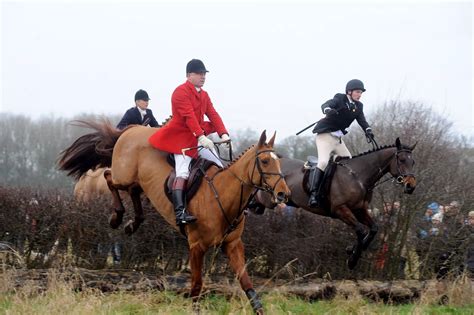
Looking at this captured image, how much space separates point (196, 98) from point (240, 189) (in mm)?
1429

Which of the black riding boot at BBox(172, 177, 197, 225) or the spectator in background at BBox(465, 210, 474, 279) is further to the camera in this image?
the spectator in background at BBox(465, 210, 474, 279)

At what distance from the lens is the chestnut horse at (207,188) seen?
6137mm

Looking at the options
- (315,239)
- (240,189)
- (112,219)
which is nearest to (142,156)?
(112,219)

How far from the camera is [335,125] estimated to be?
9695 millimetres

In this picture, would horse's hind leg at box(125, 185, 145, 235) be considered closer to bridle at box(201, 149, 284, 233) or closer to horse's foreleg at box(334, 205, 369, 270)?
bridle at box(201, 149, 284, 233)

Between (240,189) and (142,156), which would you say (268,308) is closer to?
(240,189)

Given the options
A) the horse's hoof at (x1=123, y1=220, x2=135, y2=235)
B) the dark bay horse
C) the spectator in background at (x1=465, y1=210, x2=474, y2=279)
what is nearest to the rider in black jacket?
the dark bay horse

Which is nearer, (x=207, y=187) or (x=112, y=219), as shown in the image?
(x=207, y=187)

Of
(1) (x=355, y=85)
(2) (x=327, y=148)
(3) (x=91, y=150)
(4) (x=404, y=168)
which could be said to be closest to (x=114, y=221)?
(3) (x=91, y=150)

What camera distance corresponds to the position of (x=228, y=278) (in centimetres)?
851

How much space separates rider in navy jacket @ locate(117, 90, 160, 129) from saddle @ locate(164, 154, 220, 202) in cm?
228

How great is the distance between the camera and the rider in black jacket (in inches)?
366

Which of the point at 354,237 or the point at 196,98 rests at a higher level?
the point at 196,98

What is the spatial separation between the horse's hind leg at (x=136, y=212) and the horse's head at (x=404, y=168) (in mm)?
3641
